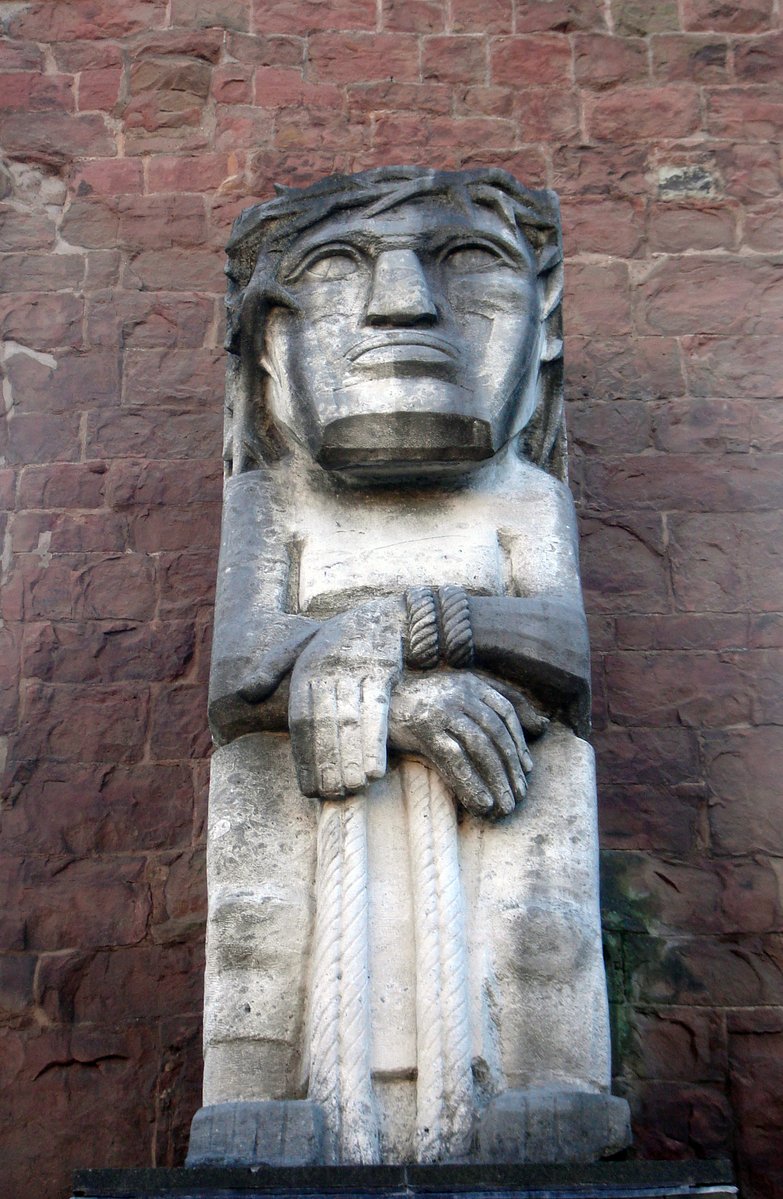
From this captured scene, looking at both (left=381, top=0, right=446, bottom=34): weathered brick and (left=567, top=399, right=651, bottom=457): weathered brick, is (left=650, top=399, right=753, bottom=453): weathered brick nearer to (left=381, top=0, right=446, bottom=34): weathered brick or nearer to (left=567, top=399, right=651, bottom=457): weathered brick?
(left=567, top=399, right=651, bottom=457): weathered brick

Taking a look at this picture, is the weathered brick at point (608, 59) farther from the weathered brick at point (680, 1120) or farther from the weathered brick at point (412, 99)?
the weathered brick at point (680, 1120)

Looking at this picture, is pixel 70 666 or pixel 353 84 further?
pixel 353 84

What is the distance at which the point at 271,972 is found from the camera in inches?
132

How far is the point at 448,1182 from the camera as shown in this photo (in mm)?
2840

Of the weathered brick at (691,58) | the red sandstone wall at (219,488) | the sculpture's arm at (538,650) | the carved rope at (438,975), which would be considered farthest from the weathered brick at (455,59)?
the carved rope at (438,975)

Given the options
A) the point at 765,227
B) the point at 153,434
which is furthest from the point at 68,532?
the point at 765,227

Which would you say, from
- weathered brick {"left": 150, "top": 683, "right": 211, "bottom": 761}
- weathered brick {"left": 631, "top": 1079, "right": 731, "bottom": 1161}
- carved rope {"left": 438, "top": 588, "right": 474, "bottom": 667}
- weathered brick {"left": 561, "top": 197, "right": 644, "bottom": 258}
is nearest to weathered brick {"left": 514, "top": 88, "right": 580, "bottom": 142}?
weathered brick {"left": 561, "top": 197, "right": 644, "bottom": 258}

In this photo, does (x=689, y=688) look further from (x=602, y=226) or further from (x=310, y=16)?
(x=310, y=16)

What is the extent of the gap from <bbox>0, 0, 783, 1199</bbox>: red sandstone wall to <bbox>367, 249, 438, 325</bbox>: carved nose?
1652 mm

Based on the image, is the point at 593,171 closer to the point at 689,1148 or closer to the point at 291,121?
the point at 291,121

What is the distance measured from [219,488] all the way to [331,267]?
5.14ft

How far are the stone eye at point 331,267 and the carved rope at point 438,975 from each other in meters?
1.25

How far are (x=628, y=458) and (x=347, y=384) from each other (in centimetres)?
195

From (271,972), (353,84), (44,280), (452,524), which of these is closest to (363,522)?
(452,524)
